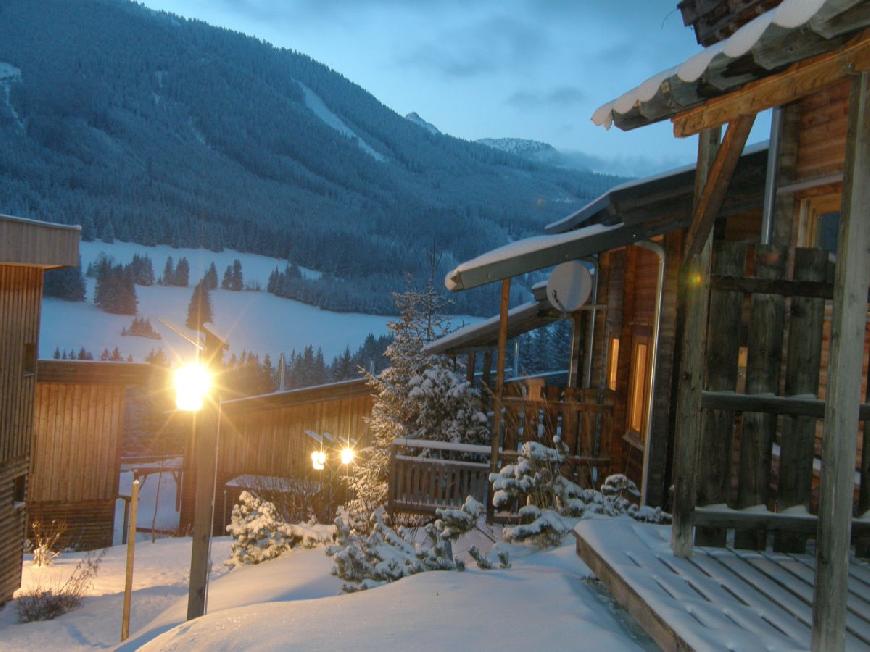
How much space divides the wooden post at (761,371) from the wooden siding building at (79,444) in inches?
786

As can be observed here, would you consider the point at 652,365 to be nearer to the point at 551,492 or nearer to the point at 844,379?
the point at 551,492

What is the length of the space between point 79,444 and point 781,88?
22.0 metres

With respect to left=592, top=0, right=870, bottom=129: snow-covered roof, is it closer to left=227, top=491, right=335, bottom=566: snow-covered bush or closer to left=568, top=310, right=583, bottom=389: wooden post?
left=227, top=491, right=335, bottom=566: snow-covered bush

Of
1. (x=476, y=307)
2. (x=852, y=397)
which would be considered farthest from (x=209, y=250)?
(x=852, y=397)

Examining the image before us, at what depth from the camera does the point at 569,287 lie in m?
11.8

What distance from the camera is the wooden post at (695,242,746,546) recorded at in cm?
473

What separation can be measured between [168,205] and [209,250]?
61.0ft

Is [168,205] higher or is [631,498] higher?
[168,205]

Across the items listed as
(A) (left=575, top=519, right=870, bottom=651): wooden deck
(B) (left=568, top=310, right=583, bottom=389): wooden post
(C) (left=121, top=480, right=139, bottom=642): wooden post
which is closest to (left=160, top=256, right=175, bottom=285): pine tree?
(B) (left=568, top=310, right=583, bottom=389): wooden post

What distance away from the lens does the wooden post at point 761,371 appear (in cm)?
472

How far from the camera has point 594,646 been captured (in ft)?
12.4

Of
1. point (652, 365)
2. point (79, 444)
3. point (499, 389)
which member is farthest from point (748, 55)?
point (79, 444)

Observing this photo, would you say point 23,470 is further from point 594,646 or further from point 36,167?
point 36,167

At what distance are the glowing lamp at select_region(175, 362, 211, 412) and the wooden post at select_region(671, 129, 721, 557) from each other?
431cm
